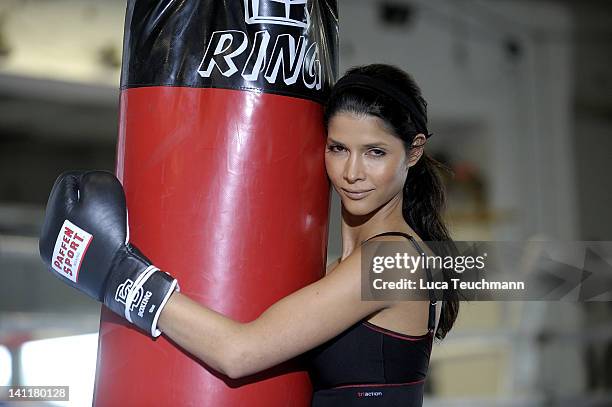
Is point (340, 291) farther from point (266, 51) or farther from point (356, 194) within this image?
point (266, 51)

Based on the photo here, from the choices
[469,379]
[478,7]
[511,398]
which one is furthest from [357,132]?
[469,379]

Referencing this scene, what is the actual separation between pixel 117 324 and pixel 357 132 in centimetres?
61

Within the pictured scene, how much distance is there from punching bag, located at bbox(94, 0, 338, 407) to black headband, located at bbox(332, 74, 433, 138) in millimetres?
102

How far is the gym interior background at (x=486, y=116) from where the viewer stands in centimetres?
546

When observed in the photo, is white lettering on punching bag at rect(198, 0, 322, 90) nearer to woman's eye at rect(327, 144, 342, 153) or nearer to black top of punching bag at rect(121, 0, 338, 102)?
black top of punching bag at rect(121, 0, 338, 102)

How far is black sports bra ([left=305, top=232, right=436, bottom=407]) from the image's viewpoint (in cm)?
158

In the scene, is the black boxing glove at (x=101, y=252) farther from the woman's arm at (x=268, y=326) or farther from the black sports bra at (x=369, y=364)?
the black sports bra at (x=369, y=364)

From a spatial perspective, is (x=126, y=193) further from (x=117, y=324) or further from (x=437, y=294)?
(x=437, y=294)

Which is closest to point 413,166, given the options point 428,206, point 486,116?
point 428,206

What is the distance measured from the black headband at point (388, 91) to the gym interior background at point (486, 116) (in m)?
3.64

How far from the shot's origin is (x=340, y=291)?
1.49 m

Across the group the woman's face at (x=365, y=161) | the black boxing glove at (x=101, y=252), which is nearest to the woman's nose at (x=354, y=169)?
the woman's face at (x=365, y=161)

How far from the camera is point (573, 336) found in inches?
184

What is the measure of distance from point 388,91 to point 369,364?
1.75ft
